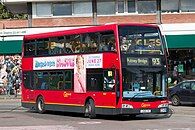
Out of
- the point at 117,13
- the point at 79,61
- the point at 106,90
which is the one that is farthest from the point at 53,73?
the point at 117,13

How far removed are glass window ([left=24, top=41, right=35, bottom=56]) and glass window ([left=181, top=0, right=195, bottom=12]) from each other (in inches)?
728

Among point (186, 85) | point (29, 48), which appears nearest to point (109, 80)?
point (29, 48)

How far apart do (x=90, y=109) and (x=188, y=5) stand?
73.7 feet

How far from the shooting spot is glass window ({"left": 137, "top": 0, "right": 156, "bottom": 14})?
44.0 metres

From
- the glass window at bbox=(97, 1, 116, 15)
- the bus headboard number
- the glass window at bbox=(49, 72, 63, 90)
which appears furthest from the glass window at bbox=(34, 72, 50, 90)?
the glass window at bbox=(97, 1, 116, 15)

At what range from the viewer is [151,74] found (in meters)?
22.8

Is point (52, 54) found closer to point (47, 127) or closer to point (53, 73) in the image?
point (53, 73)

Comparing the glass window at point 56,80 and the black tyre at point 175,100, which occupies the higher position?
the glass window at point 56,80

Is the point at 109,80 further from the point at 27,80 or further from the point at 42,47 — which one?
the point at 27,80

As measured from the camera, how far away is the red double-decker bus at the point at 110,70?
2223 centimetres

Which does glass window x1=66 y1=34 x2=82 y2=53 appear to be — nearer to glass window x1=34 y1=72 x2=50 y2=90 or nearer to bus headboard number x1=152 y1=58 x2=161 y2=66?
glass window x1=34 y1=72 x2=50 y2=90

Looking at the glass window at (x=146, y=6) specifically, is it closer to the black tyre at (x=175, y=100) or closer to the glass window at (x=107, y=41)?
the black tyre at (x=175, y=100)

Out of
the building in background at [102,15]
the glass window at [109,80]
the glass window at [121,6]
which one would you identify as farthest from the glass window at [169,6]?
the glass window at [109,80]

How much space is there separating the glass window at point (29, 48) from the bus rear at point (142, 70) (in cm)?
700
